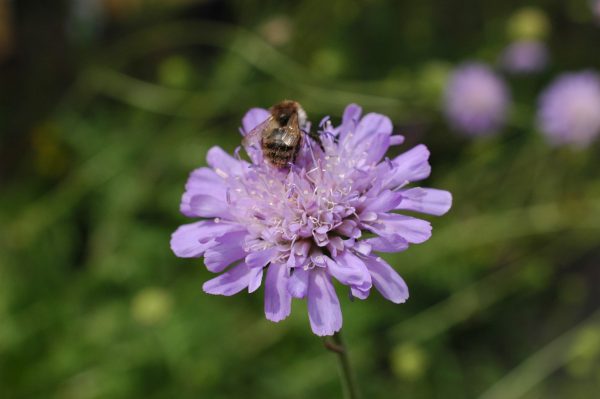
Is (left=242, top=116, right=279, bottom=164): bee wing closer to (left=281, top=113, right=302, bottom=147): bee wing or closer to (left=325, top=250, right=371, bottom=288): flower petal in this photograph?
(left=281, top=113, right=302, bottom=147): bee wing

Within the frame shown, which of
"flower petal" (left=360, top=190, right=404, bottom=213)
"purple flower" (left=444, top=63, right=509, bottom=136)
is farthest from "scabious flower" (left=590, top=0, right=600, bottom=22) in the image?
"flower petal" (left=360, top=190, right=404, bottom=213)

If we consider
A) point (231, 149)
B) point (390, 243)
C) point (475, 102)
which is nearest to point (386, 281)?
point (390, 243)

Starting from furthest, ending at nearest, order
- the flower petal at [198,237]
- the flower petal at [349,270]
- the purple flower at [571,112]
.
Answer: the purple flower at [571,112], the flower petal at [198,237], the flower petal at [349,270]

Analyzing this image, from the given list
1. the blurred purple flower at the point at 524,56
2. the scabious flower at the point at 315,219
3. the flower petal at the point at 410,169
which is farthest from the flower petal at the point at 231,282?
the blurred purple flower at the point at 524,56

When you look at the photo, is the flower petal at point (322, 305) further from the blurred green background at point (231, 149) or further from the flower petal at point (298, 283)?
the blurred green background at point (231, 149)

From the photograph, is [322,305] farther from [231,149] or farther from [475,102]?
[475,102]

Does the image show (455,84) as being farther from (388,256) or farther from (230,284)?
(230,284)
